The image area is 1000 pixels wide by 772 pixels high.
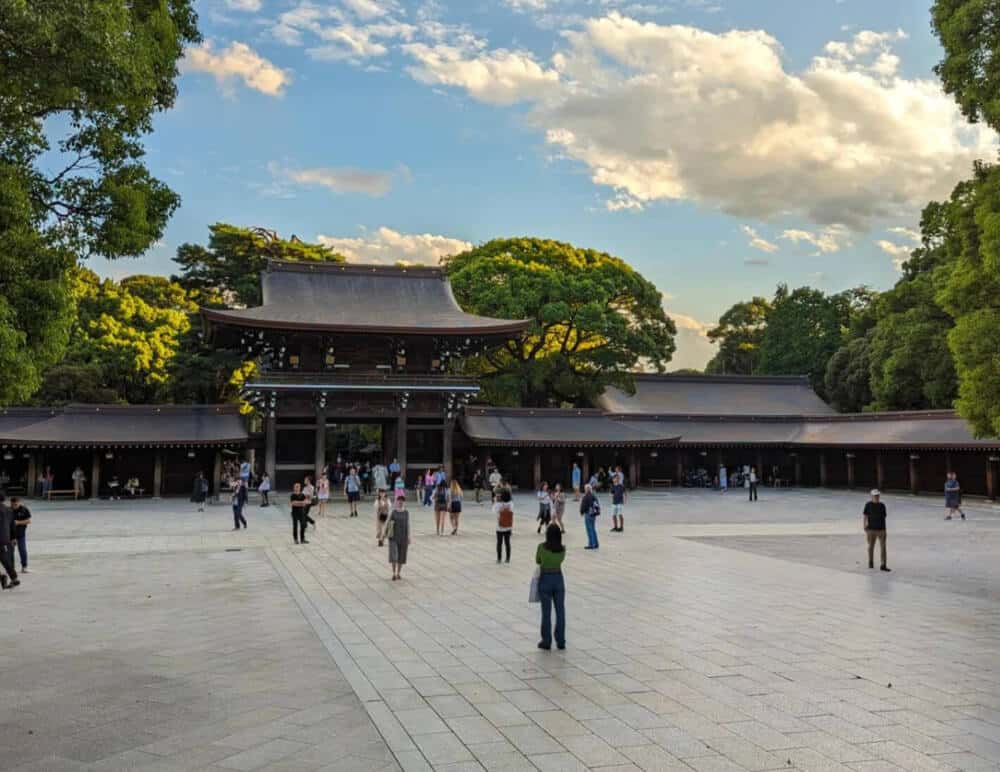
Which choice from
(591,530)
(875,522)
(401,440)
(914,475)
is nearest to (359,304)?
(401,440)

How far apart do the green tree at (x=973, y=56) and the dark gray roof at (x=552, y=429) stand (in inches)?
1023

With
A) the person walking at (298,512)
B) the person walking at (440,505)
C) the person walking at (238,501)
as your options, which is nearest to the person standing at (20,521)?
the person walking at (298,512)

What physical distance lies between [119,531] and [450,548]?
10.7 meters

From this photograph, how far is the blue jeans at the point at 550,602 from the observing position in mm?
9648

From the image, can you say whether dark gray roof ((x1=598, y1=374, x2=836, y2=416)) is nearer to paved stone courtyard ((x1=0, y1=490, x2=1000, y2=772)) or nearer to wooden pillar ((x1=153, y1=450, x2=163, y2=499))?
wooden pillar ((x1=153, y1=450, x2=163, y2=499))

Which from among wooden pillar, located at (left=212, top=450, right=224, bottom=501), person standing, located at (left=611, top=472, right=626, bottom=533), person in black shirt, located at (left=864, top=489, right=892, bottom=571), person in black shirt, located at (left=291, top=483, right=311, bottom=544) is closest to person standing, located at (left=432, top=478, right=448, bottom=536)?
person in black shirt, located at (left=291, top=483, right=311, bottom=544)

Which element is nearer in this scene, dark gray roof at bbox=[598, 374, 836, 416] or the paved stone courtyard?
the paved stone courtyard

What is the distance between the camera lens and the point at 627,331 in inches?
1711

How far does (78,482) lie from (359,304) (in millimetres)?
15265

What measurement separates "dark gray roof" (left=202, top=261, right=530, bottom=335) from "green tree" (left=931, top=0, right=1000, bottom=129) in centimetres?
2392

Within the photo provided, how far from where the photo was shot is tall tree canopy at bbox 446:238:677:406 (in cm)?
4269

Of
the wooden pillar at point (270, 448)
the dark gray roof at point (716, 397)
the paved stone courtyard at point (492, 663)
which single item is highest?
the dark gray roof at point (716, 397)

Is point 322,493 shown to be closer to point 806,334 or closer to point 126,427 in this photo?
point 126,427

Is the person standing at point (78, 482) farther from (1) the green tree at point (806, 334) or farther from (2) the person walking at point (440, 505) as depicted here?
(1) the green tree at point (806, 334)
